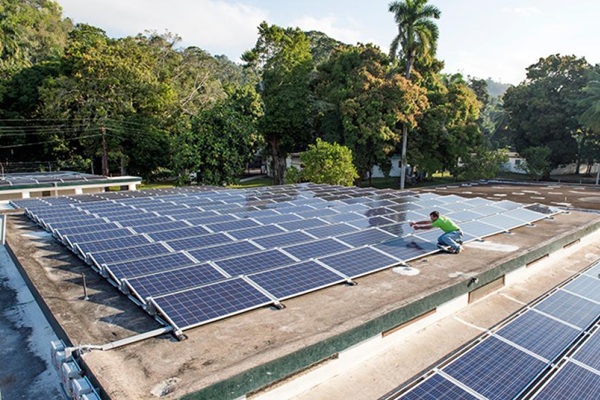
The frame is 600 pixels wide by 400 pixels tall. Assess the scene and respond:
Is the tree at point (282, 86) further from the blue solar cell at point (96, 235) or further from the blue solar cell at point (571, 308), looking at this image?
the blue solar cell at point (571, 308)

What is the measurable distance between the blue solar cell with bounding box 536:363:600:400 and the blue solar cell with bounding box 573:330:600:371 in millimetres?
268

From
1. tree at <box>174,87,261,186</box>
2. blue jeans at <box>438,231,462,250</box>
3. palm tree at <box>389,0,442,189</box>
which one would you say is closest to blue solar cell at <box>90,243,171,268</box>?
A: blue jeans at <box>438,231,462,250</box>

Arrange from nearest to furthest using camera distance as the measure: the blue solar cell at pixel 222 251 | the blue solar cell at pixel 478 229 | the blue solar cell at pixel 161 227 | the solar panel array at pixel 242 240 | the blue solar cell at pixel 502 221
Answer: the solar panel array at pixel 242 240 < the blue solar cell at pixel 222 251 < the blue solar cell at pixel 478 229 < the blue solar cell at pixel 161 227 < the blue solar cell at pixel 502 221

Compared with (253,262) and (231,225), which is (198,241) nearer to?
(231,225)

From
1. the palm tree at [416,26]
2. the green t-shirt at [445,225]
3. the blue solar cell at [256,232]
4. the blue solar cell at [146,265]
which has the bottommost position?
the blue solar cell at [146,265]

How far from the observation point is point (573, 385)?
5887 millimetres

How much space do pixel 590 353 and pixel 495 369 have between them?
2130 mm

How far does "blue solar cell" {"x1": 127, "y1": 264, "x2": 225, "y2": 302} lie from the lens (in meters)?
6.60

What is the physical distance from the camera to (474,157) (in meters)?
50.2

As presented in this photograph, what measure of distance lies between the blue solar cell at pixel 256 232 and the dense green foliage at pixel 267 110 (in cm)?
2343

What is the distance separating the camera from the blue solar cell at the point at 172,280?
6598 mm

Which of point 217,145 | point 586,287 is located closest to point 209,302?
point 586,287

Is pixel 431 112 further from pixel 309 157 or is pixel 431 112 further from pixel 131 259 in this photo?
pixel 131 259

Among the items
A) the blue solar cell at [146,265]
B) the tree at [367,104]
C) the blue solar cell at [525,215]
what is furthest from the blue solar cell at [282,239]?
the tree at [367,104]
